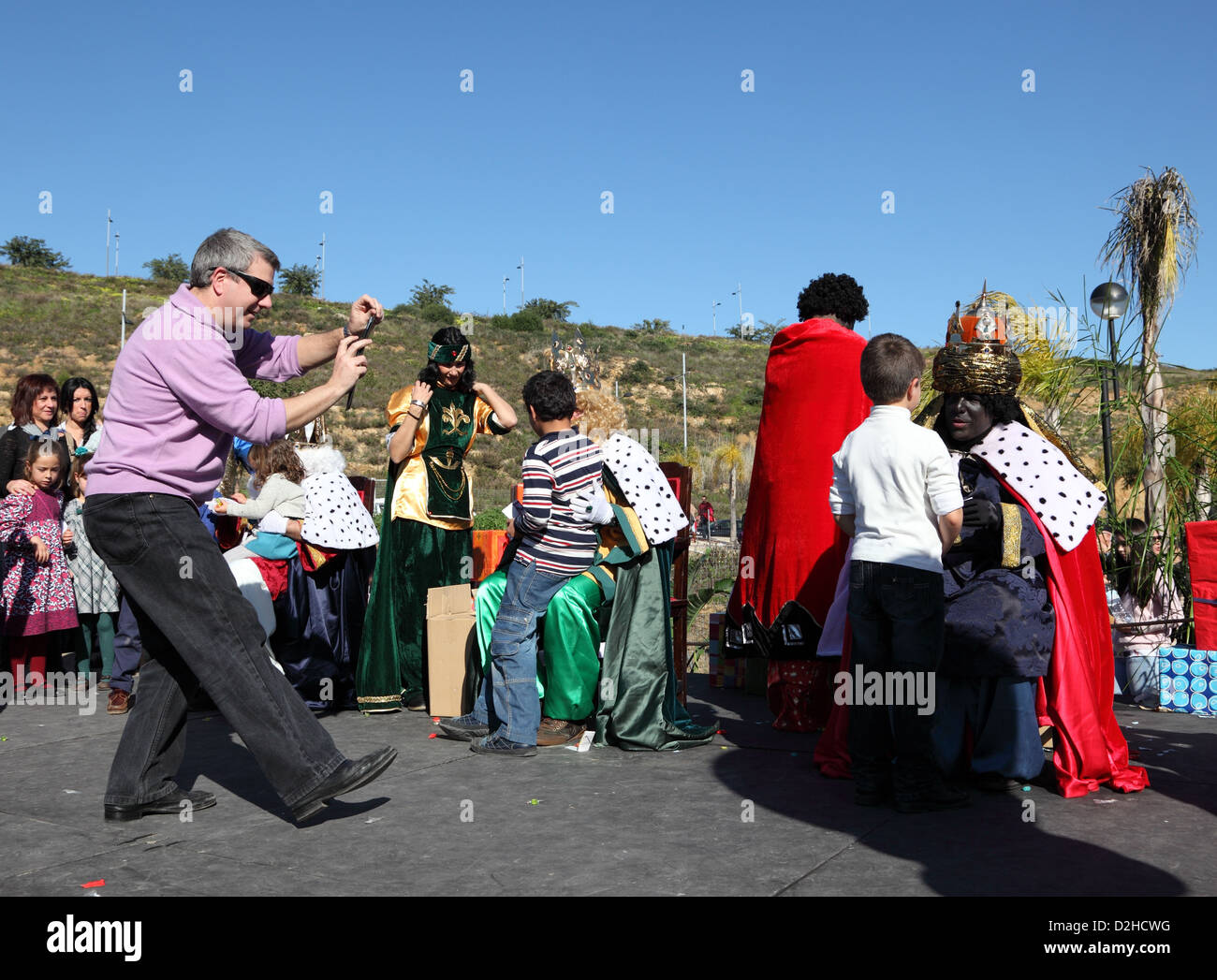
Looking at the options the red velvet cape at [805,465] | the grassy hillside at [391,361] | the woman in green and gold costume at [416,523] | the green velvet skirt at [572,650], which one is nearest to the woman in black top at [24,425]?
the woman in green and gold costume at [416,523]

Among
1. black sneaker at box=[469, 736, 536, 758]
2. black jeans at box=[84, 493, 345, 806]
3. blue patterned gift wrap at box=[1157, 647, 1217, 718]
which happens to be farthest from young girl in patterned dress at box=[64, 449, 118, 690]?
blue patterned gift wrap at box=[1157, 647, 1217, 718]

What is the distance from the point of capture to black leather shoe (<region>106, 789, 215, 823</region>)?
395cm

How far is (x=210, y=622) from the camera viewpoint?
3713 mm

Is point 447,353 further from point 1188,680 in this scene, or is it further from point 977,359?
point 1188,680

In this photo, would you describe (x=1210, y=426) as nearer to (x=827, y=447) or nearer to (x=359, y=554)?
(x=827, y=447)

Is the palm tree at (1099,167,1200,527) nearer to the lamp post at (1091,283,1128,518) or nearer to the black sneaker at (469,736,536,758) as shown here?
the lamp post at (1091,283,1128,518)

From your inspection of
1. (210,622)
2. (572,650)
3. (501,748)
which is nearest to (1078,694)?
(572,650)

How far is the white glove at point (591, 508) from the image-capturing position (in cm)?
521

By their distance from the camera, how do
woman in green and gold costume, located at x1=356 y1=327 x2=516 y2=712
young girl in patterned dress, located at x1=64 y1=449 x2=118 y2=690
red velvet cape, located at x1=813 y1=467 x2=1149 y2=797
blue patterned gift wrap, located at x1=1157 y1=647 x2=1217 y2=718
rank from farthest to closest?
young girl in patterned dress, located at x1=64 y1=449 x2=118 y2=690
woman in green and gold costume, located at x1=356 y1=327 x2=516 y2=712
blue patterned gift wrap, located at x1=1157 y1=647 x2=1217 y2=718
red velvet cape, located at x1=813 y1=467 x2=1149 y2=797

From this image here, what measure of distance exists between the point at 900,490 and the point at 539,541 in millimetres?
1924

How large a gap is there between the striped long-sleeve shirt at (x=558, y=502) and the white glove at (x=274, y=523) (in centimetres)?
194

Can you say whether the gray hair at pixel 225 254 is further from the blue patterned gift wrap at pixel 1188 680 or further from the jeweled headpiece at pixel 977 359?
the blue patterned gift wrap at pixel 1188 680

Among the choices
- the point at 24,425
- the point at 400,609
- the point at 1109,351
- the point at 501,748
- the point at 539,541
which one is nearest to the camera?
the point at 501,748

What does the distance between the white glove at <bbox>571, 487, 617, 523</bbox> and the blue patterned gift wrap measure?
3.65 m
